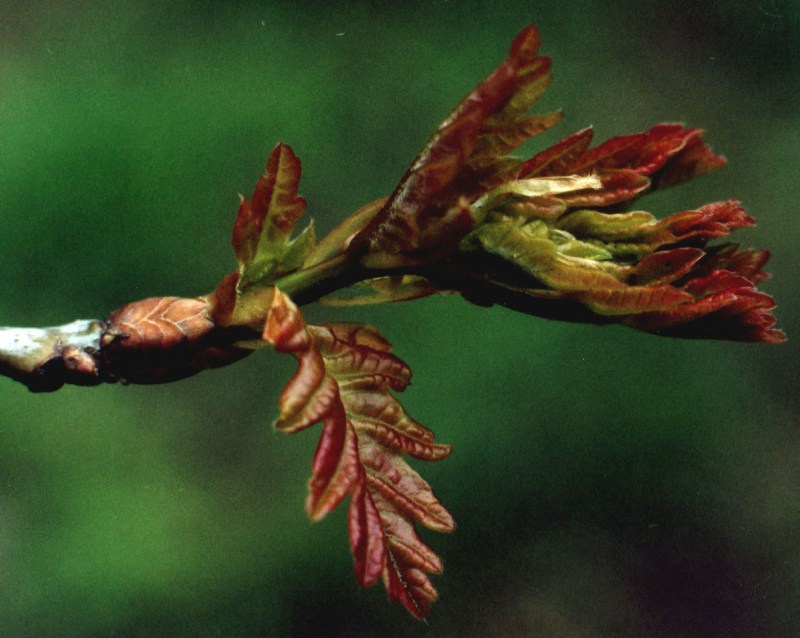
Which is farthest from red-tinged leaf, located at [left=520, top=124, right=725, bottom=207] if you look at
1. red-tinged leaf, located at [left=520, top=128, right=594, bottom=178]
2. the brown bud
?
the brown bud

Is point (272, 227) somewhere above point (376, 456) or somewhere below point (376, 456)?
above

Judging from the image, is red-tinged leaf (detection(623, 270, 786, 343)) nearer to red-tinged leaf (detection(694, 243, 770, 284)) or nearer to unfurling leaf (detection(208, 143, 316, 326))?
red-tinged leaf (detection(694, 243, 770, 284))

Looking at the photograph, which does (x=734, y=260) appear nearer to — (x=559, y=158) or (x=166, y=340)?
(x=559, y=158)

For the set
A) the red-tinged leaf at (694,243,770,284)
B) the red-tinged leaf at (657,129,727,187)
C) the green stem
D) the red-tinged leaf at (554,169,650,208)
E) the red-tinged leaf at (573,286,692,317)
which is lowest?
the green stem

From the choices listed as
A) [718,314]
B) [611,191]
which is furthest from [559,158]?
[718,314]

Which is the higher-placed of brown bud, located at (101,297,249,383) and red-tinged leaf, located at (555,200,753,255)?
red-tinged leaf, located at (555,200,753,255)

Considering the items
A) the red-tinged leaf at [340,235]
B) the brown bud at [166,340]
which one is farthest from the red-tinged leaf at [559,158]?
the brown bud at [166,340]

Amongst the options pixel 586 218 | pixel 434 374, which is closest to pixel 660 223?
pixel 586 218
